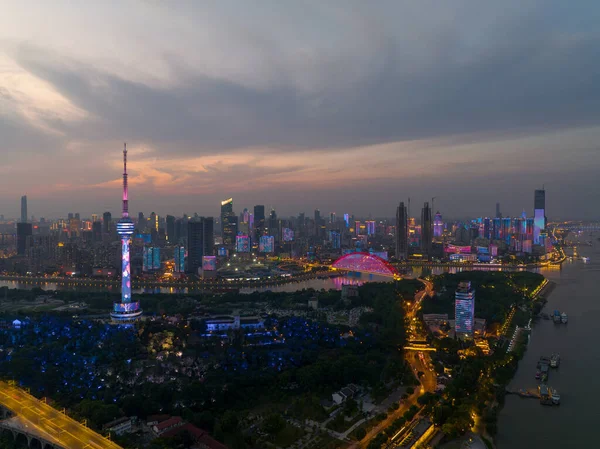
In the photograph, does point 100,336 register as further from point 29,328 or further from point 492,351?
point 492,351

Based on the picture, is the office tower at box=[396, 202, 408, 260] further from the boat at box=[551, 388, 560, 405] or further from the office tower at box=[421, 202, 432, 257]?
the boat at box=[551, 388, 560, 405]

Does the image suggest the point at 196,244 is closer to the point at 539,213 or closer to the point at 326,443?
the point at 326,443

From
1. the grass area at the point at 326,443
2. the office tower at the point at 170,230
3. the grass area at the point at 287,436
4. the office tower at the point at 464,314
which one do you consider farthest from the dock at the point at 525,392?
the office tower at the point at 170,230

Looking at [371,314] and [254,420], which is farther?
[371,314]

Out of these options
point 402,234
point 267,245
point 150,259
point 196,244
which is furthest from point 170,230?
point 402,234

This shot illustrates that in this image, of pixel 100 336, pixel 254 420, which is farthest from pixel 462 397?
pixel 100 336

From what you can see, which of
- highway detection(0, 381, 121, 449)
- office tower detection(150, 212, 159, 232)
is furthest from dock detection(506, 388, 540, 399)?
office tower detection(150, 212, 159, 232)

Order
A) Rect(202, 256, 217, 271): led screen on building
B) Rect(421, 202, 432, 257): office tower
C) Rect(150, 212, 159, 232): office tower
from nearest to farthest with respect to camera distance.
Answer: Rect(202, 256, 217, 271): led screen on building
Rect(421, 202, 432, 257): office tower
Rect(150, 212, 159, 232): office tower
